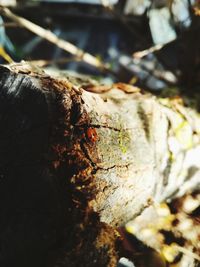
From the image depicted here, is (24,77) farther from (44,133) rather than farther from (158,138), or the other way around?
(158,138)

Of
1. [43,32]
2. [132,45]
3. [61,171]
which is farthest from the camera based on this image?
[132,45]

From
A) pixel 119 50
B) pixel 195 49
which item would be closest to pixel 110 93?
pixel 195 49

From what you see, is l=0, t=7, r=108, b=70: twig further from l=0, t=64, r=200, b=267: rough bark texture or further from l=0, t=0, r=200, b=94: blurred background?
l=0, t=64, r=200, b=267: rough bark texture

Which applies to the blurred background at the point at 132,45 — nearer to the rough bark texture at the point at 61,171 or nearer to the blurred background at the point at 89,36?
the blurred background at the point at 89,36

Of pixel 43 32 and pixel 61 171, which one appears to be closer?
pixel 61 171

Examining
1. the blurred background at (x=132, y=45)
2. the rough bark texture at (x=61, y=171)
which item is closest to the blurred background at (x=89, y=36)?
the blurred background at (x=132, y=45)

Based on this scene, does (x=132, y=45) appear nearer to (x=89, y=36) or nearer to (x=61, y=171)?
(x=89, y=36)

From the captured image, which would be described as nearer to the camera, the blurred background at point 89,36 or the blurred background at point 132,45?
the blurred background at point 132,45

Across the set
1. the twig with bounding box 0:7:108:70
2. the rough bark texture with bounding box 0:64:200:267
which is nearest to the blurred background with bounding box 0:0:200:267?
the twig with bounding box 0:7:108:70

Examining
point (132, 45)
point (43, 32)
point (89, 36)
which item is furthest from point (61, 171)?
point (89, 36)
